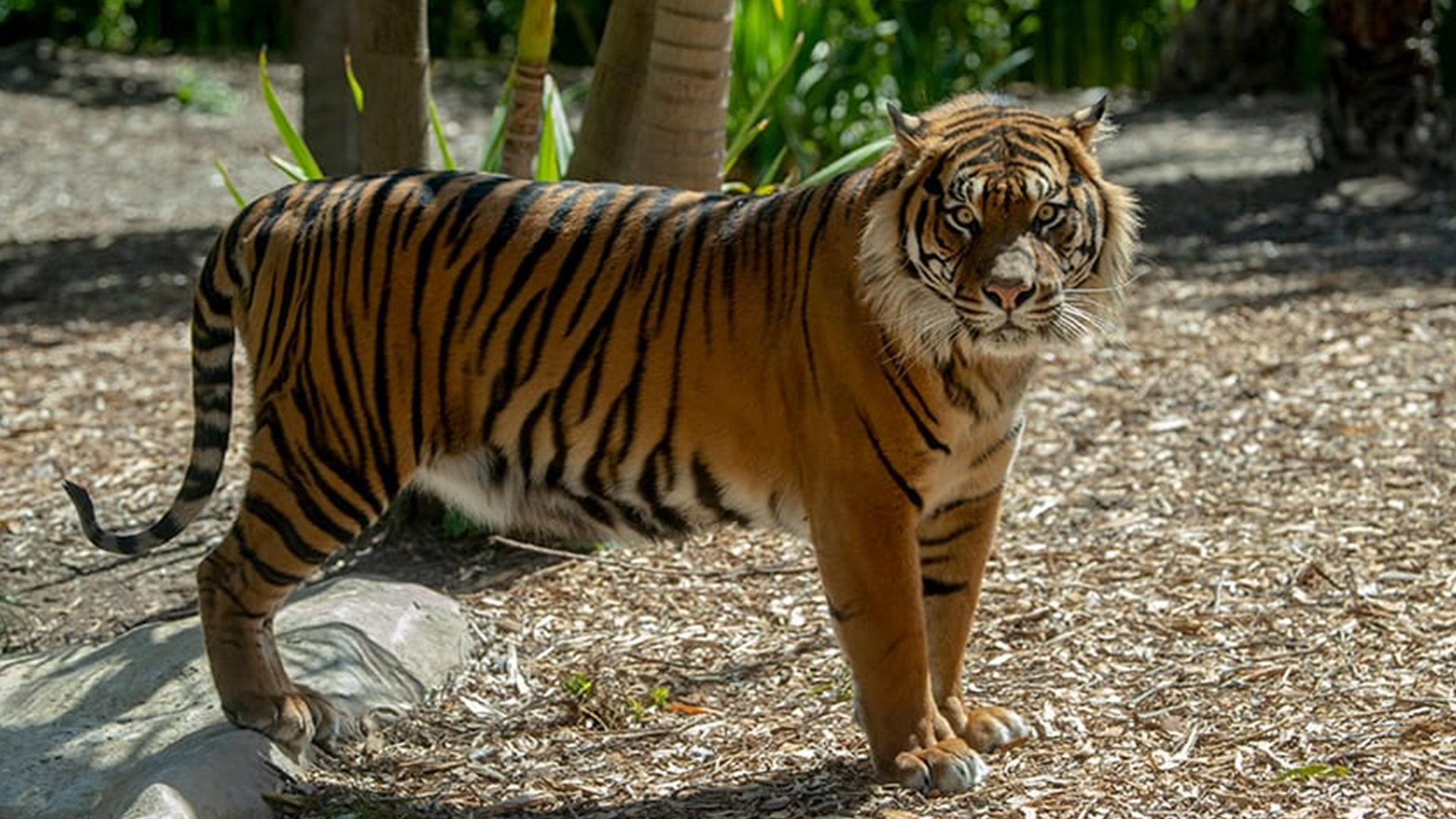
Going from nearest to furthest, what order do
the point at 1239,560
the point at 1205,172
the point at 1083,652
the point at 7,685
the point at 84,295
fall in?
the point at 7,685 < the point at 1083,652 < the point at 1239,560 < the point at 84,295 < the point at 1205,172

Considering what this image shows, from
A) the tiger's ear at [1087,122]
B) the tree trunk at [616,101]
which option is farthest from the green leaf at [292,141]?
the tiger's ear at [1087,122]

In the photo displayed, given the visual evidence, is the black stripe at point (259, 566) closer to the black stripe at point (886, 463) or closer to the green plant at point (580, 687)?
the green plant at point (580, 687)

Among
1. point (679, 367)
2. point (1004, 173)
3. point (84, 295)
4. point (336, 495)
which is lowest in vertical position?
point (84, 295)

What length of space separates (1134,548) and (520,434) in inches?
85.9

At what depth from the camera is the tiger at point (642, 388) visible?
157 inches

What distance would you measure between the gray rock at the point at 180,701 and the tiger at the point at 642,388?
0.17 meters

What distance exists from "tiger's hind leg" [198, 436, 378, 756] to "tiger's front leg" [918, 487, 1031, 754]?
50.2 inches

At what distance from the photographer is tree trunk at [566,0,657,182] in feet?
Answer: 19.6

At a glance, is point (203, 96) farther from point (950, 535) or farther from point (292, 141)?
point (950, 535)

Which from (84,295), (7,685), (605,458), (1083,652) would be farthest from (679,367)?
(84,295)

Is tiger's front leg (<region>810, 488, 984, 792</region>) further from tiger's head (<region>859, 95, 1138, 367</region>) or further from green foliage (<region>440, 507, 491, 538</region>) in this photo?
green foliage (<region>440, 507, 491, 538</region>)

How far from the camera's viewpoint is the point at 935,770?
4.03 m

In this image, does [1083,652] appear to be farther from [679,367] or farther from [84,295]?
[84,295]

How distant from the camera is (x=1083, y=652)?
4961mm
